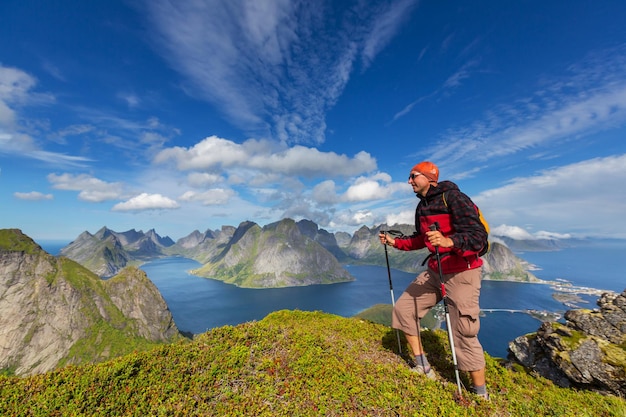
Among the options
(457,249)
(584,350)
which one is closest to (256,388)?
(457,249)

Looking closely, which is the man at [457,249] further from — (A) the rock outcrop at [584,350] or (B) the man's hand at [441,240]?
(A) the rock outcrop at [584,350]

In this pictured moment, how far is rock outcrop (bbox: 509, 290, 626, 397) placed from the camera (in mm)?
8898

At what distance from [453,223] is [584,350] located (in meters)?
9.06

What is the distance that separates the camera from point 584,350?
32.2 ft

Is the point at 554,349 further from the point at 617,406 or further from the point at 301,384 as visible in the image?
the point at 301,384

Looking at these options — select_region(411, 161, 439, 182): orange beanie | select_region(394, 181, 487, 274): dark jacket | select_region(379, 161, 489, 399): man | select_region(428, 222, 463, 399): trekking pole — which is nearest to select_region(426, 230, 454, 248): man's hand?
select_region(379, 161, 489, 399): man

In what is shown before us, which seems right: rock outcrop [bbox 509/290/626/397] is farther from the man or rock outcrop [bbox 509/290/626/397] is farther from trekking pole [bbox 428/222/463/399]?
trekking pole [bbox 428/222/463/399]

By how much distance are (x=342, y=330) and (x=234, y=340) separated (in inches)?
205

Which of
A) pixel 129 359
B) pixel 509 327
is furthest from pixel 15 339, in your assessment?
pixel 509 327

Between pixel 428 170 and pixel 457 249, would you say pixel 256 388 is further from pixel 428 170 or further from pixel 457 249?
pixel 428 170

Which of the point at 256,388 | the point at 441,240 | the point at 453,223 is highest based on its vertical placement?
the point at 453,223

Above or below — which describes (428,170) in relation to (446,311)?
above

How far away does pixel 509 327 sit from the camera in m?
166

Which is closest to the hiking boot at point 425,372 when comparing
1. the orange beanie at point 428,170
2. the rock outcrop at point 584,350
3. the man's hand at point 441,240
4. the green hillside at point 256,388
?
the green hillside at point 256,388
